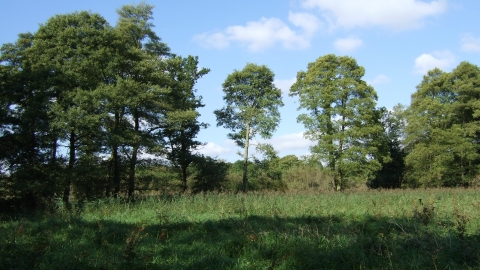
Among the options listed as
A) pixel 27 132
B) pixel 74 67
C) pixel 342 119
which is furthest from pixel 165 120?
pixel 342 119

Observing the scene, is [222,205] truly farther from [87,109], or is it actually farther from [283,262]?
[87,109]

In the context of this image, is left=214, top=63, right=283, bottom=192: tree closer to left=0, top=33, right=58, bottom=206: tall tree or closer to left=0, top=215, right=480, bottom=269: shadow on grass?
left=0, top=33, right=58, bottom=206: tall tree

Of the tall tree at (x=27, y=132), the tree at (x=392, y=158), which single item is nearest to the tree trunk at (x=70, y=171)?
the tall tree at (x=27, y=132)

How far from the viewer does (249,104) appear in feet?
112

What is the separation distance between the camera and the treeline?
58.7 ft

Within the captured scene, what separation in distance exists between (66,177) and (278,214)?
12.0 m

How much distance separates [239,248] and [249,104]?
1073 inches

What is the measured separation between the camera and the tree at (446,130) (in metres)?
31.5

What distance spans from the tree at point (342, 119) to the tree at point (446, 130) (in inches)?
215

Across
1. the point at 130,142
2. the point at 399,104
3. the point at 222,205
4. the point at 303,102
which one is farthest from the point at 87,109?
the point at 399,104

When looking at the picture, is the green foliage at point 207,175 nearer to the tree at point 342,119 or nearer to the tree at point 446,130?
the tree at point 342,119

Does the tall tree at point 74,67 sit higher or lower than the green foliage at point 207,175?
higher

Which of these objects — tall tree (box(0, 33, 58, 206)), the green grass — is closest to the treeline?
tall tree (box(0, 33, 58, 206))

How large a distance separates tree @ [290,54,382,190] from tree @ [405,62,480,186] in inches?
215
